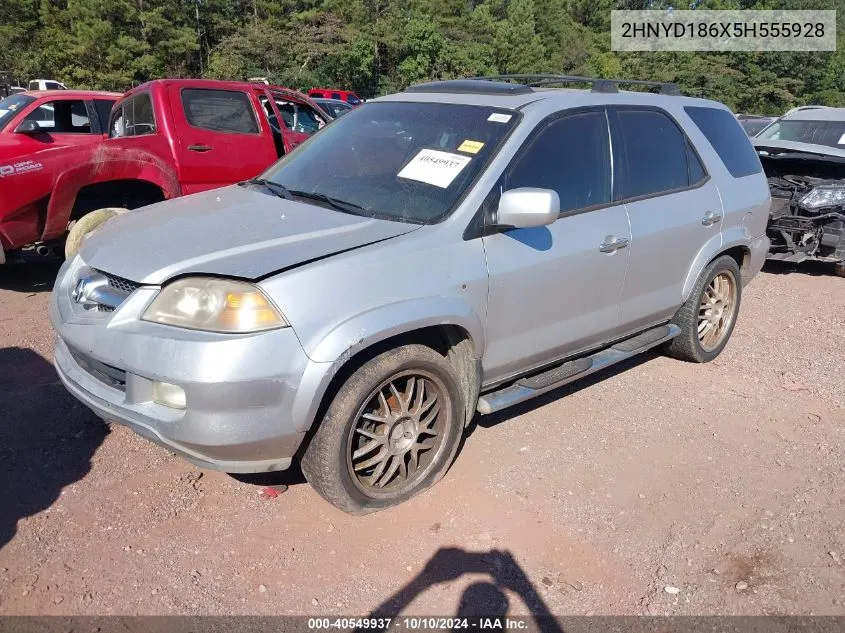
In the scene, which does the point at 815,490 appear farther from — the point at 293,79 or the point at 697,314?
the point at 293,79

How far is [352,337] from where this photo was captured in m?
2.81

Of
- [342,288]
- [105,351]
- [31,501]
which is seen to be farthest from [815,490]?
[31,501]

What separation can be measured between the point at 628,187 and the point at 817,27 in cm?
4970

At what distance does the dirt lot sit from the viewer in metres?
2.79

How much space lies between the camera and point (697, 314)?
493 centimetres

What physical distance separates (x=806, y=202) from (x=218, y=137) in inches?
251

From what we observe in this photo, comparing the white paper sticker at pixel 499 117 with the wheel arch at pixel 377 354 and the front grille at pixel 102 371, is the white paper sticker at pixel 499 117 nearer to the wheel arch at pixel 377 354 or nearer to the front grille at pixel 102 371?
the wheel arch at pixel 377 354

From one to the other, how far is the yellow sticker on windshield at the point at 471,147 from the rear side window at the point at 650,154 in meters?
1.03

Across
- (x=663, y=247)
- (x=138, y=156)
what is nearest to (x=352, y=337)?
(x=663, y=247)

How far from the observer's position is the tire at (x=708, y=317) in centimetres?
486

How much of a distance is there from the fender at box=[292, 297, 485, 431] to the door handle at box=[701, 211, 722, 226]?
235cm

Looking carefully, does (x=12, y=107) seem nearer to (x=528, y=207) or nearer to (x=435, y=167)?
(x=435, y=167)

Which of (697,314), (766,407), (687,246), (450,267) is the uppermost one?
(450,267)

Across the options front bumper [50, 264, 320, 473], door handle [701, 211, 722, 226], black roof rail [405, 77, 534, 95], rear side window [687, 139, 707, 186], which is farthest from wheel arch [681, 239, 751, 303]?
front bumper [50, 264, 320, 473]
